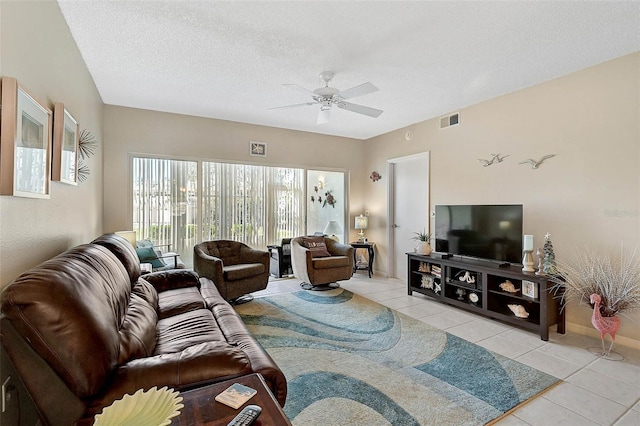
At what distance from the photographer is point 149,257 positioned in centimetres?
395

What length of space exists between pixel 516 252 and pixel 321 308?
7.72ft

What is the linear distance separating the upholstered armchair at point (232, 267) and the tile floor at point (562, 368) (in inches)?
70.5

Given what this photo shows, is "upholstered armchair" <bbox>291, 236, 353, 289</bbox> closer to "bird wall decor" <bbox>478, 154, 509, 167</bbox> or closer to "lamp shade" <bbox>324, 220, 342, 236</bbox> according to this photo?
"lamp shade" <bbox>324, 220, 342, 236</bbox>

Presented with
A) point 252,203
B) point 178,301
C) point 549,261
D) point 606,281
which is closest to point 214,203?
point 252,203

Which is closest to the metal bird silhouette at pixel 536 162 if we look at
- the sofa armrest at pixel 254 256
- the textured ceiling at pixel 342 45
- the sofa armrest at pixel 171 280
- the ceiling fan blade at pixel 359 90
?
the textured ceiling at pixel 342 45

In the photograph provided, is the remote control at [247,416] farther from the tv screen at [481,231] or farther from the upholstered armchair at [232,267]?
the tv screen at [481,231]

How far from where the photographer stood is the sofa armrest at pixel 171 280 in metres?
3.03

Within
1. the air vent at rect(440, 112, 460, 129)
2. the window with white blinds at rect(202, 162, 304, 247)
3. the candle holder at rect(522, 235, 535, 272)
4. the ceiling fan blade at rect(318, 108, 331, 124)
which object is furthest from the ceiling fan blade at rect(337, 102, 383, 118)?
the window with white blinds at rect(202, 162, 304, 247)

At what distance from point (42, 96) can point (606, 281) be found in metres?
4.51

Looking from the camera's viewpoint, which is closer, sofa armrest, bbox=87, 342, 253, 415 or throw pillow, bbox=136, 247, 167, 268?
sofa armrest, bbox=87, 342, 253, 415

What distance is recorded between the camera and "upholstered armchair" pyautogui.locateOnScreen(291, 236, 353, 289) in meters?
4.73

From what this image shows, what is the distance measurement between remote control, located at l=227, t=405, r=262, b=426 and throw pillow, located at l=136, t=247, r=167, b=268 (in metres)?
3.43

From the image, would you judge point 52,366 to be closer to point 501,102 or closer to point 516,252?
point 516,252

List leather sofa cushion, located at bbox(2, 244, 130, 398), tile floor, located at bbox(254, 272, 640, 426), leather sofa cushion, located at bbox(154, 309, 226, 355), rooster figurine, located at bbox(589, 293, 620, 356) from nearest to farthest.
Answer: leather sofa cushion, located at bbox(2, 244, 130, 398) → leather sofa cushion, located at bbox(154, 309, 226, 355) → tile floor, located at bbox(254, 272, 640, 426) → rooster figurine, located at bbox(589, 293, 620, 356)
